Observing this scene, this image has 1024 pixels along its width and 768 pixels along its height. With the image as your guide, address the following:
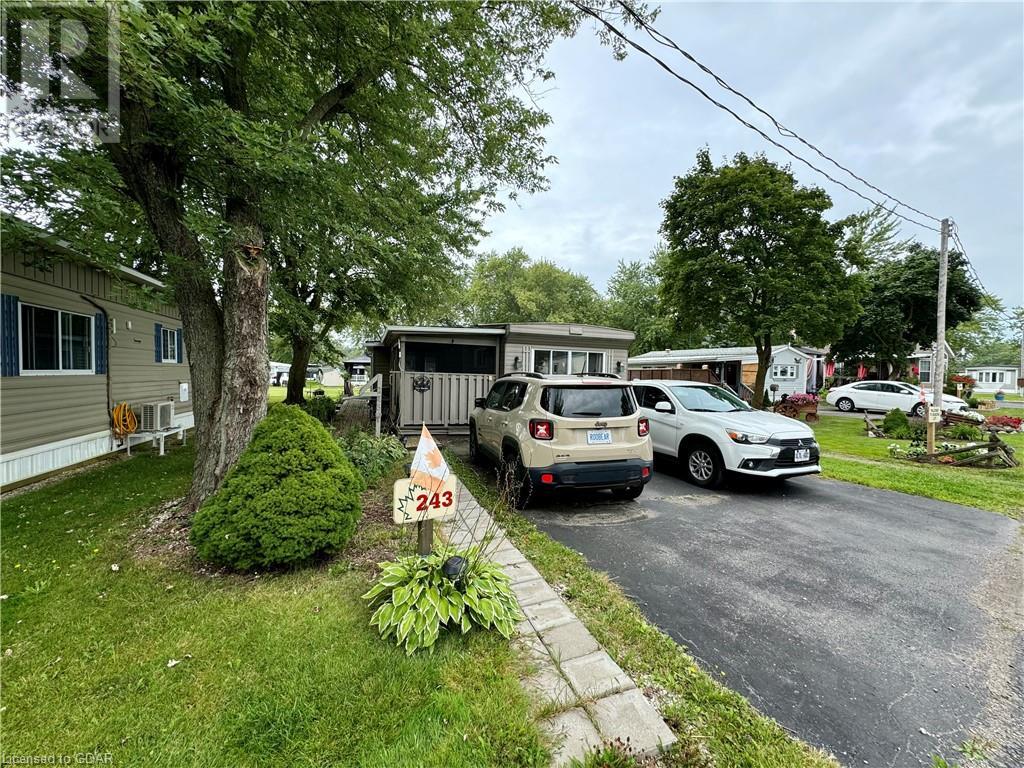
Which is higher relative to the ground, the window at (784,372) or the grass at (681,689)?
the window at (784,372)

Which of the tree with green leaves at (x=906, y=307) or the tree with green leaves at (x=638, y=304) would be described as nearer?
the tree with green leaves at (x=906, y=307)

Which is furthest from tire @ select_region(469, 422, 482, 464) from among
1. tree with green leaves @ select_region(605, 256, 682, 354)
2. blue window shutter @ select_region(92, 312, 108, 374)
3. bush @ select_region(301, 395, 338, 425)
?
tree with green leaves @ select_region(605, 256, 682, 354)

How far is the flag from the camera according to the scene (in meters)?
2.66

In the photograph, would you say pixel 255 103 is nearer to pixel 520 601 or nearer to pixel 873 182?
pixel 520 601

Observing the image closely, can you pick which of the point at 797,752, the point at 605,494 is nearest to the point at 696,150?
the point at 605,494

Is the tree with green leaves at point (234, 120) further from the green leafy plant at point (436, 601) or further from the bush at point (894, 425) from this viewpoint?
the bush at point (894, 425)

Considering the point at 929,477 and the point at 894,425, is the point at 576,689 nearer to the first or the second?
the point at 929,477

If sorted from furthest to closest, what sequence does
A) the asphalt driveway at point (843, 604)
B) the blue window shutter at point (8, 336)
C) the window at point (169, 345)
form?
the window at point (169, 345) < the blue window shutter at point (8, 336) < the asphalt driveway at point (843, 604)

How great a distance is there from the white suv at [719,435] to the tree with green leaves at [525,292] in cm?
2545

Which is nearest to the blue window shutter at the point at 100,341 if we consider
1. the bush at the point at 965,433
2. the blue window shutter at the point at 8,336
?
the blue window shutter at the point at 8,336

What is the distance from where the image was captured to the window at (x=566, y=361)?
35.0 ft

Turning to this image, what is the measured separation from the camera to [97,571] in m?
3.25

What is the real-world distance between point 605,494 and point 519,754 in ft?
14.4

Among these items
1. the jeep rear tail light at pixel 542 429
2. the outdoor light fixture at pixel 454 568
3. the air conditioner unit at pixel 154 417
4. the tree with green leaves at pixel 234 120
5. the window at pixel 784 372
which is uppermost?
the tree with green leaves at pixel 234 120
